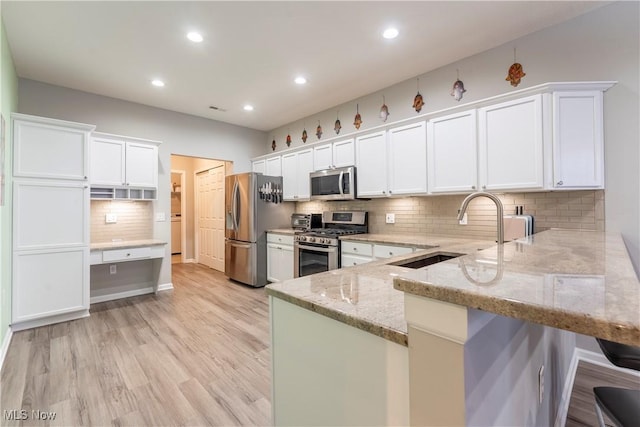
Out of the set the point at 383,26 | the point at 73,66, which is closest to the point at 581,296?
the point at 383,26

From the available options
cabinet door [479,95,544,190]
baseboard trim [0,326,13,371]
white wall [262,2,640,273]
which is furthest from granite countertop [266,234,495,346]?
baseboard trim [0,326,13,371]

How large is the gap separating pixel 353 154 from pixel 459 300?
3450 millimetres

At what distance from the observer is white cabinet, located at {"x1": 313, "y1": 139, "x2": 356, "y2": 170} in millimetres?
3949

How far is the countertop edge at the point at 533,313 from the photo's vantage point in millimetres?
436

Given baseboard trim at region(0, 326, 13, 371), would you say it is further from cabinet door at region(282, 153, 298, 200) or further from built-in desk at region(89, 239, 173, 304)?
cabinet door at region(282, 153, 298, 200)

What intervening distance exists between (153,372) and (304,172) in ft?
10.6

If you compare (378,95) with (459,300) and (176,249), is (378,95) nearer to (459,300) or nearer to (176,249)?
(459,300)

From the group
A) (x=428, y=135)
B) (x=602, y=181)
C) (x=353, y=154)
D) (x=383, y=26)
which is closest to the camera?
(x=602, y=181)

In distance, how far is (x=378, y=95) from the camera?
3957 millimetres

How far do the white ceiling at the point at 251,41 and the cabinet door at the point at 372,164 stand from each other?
755 mm

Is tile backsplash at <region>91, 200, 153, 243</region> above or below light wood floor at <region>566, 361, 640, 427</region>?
above

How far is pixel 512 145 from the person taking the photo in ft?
8.43

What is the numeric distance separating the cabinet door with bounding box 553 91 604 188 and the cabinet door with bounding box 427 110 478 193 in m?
0.62

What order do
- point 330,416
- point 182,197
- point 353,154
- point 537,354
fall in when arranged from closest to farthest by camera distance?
point 330,416
point 537,354
point 353,154
point 182,197
